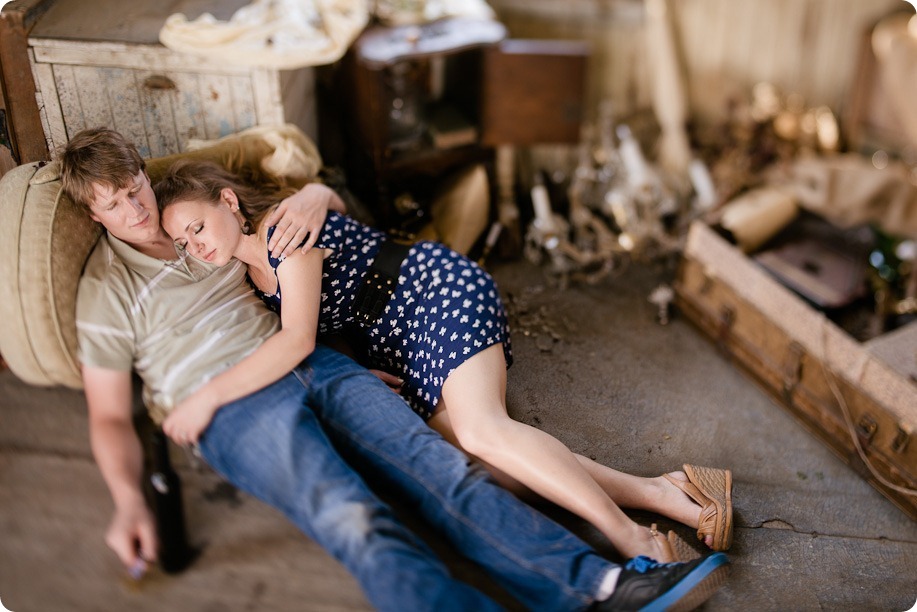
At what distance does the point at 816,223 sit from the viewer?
279 centimetres

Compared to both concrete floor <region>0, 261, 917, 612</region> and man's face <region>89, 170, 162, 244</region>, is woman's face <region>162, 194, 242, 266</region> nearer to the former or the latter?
→ man's face <region>89, 170, 162, 244</region>

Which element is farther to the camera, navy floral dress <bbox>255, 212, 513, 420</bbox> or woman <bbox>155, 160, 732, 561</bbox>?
navy floral dress <bbox>255, 212, 513, 420</bbox>

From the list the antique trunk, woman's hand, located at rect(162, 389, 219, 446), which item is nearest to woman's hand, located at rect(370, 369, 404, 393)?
woman's hand, located at rect(162, 389, 219, 446)

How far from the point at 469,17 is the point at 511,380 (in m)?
1.29

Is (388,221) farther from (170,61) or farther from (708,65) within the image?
(708,65)

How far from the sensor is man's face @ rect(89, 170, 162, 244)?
1.47 m

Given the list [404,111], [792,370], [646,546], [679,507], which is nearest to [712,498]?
[679,507]

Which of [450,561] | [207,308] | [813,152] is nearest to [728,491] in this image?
[450,561]

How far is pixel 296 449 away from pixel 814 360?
1366 millimetres

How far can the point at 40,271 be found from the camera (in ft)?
4.72

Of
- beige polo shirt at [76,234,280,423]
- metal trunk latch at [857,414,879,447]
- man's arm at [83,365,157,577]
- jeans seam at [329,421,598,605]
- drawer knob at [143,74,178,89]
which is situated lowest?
metal trunk latch at [857,414,879,447]

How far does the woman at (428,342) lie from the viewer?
1556 millimetres

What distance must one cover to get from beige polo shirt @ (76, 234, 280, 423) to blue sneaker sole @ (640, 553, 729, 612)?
870 mm

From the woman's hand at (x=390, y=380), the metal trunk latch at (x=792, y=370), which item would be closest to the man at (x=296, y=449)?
the woman's hand at (x=390, y=380)
